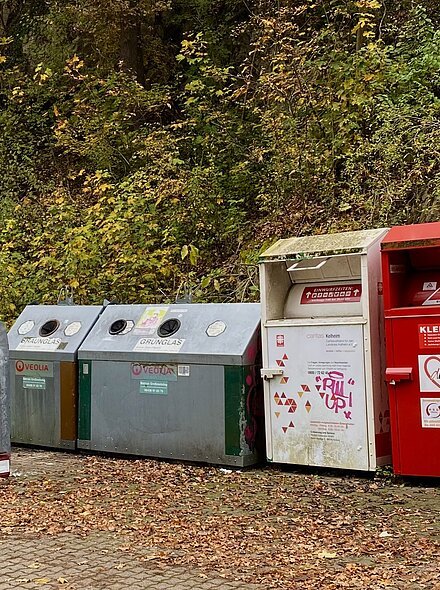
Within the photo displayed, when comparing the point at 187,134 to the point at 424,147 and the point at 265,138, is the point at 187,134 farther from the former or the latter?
the point at 424,147

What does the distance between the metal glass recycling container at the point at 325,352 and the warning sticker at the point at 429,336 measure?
0.42 m

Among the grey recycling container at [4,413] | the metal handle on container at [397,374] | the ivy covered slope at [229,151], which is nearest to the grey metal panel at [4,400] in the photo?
the grey recycling container at [4,413]

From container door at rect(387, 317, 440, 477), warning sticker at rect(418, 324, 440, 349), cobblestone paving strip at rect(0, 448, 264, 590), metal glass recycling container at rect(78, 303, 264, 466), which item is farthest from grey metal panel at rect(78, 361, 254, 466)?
cobblestone paving strip at rect(0, 448, 264, 590)

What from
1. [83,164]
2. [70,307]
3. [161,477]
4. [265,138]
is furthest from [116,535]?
[83,164]

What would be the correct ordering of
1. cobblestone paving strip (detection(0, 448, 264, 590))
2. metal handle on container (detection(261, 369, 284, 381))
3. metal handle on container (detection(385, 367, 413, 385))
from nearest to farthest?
cobblestone paving strip (detection(0, 448, 264, 590)), metal handle on container (detection(385, 367, 413, 385)), metal handle on container (detection(261, 369, 284, 381))

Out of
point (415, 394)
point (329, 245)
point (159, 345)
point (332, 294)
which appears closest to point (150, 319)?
point (159, 345)

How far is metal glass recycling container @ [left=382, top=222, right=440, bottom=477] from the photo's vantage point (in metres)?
6.12

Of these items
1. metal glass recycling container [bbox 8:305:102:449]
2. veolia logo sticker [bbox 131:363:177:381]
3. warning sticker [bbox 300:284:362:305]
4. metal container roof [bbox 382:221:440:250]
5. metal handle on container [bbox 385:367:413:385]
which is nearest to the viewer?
metal container roof [bbox 382:221:440:250]

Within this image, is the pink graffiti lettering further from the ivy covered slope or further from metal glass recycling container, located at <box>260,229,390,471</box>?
the ivy covered slope

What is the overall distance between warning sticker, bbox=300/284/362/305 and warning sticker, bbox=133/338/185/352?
1.14 metres

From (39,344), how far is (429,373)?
3828mm

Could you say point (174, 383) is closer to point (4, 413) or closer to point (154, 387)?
point (154, 387)

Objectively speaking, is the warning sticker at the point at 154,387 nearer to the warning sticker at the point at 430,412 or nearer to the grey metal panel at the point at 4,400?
the grey metal panel at the point at 4,400

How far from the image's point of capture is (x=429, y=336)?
6.14 meters
